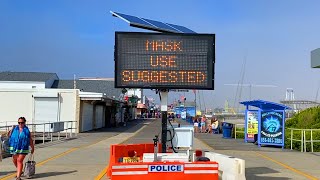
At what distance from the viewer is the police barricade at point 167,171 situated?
923 cm

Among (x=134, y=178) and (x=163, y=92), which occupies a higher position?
(x=163, y=92)

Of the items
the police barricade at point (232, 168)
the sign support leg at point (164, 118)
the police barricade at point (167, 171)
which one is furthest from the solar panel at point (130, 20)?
the police barricade at point (167, 171)

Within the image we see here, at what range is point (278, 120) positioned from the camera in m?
24.4

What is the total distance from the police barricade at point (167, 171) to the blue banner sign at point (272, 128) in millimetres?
15678

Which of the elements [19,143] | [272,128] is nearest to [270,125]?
[272,128]

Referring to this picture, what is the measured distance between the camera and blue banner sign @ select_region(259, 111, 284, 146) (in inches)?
957

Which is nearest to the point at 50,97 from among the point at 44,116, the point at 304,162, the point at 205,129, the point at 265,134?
the point at 44,116

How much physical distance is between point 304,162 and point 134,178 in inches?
384

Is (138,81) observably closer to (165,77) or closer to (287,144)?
(165,77)

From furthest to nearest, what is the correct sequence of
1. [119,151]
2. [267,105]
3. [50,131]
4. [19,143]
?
[50,131]
[267,105]
[119,151]
[19,143]

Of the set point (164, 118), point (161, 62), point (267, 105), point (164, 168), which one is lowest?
point (164, 168)

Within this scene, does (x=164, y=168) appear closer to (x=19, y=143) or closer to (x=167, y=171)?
(x=167, y=171)

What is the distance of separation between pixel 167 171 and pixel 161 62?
293cm

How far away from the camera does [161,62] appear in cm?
1114
